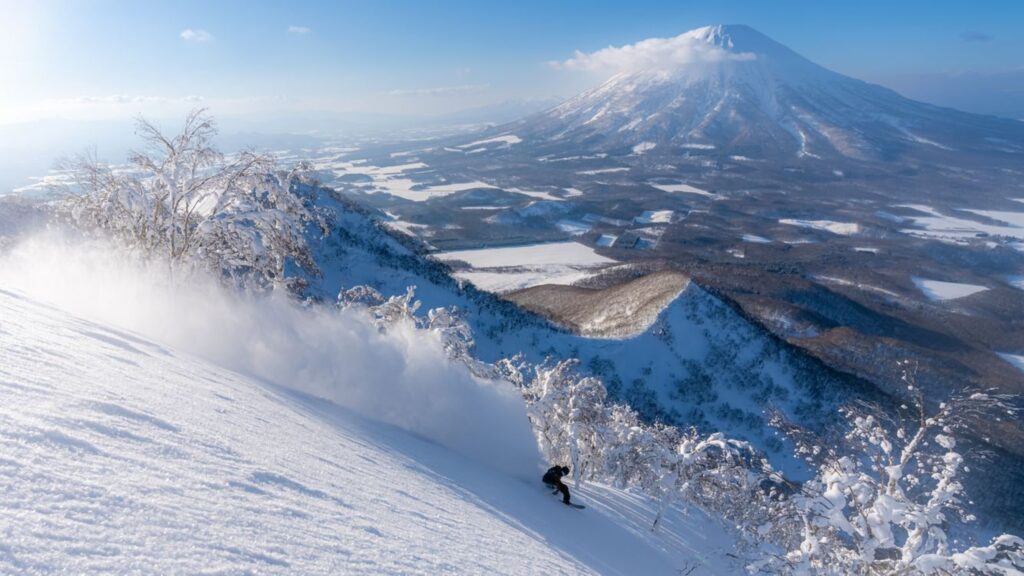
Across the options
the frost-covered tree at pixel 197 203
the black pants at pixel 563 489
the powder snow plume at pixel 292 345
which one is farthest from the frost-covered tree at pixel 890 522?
the frost-covered tree at pixel 197 203

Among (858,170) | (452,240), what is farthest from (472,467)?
(858,170)

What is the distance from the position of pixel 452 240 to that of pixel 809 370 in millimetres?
67315

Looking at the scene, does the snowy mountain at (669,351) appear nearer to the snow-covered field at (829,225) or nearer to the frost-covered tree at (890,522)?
the frost-covered tree at (890,522)

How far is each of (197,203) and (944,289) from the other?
334ft

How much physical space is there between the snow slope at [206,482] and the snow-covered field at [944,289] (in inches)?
3691

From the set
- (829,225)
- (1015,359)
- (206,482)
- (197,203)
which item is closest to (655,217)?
(829,225)

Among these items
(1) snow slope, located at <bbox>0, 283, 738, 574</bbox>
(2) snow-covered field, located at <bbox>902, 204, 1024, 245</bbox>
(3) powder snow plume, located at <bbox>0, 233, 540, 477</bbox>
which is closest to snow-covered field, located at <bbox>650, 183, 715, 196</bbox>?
(2) snow-covered field, located at <bbox>902, 204, 1024, 245</bbox>

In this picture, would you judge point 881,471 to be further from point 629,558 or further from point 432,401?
point 432,401

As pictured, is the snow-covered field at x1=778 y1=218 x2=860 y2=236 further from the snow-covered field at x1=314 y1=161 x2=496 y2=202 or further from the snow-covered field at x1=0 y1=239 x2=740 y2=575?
the snow-covered field at x1=0 y1=239 x2=740 y2=575

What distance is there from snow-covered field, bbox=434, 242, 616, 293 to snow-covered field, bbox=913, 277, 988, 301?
152 feet

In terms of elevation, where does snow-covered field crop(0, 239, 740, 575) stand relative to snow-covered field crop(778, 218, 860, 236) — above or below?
above

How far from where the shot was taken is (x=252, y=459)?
4.76m

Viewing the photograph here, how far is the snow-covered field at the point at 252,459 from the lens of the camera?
3.02 m

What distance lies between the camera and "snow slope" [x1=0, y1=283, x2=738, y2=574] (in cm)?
287
